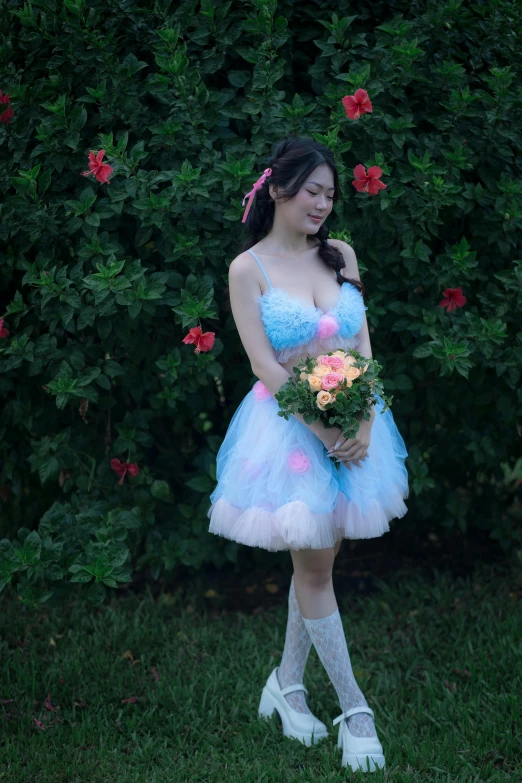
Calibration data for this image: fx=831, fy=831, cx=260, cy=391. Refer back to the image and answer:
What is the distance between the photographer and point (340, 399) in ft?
8.05

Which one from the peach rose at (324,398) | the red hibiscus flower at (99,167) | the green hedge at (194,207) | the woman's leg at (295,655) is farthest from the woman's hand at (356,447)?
the red hibiscus flower at (99,167)

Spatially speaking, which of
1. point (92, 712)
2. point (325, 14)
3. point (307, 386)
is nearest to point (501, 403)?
point (307, 386)

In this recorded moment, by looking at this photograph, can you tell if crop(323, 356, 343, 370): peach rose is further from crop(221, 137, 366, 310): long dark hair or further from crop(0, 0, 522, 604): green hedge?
crop(0, 0, 522, 604): green hedge

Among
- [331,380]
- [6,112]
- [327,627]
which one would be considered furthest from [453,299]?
[6,112]

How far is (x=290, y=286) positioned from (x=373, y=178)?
0.67 metres

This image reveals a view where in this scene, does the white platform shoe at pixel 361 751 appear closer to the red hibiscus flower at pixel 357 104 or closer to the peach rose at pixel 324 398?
the peach rose at pixel 324 398

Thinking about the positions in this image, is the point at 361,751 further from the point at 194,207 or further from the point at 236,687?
the point at 194,207

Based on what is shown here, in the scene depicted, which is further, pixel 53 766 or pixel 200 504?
pixel 200 504

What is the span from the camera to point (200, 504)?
3.71 metres

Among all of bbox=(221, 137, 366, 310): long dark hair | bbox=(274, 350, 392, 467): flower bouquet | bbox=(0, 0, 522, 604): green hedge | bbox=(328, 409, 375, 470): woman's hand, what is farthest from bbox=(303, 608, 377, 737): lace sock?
bbox=(221, 137, 366, 310): long dark hair

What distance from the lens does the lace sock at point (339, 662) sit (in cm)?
277

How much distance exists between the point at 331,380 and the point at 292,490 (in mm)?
404

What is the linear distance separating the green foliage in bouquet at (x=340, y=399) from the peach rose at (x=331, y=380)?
1cm

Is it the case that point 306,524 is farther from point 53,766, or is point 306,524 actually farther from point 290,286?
point 53,766
